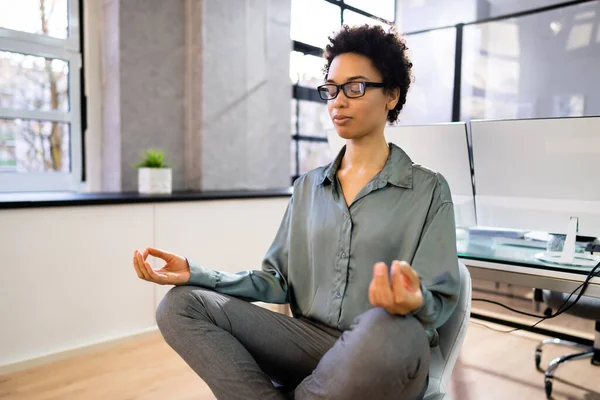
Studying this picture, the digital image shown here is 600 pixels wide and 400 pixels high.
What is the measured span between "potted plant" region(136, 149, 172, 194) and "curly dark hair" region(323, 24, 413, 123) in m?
1.69

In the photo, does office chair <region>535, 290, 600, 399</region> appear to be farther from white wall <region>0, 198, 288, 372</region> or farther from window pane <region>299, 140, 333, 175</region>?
window pane <region>299, 140, 333, 175</region>

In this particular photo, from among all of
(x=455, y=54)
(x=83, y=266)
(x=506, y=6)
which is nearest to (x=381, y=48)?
(x=83, y=266)

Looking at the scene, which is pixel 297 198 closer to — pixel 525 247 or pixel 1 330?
pixel 525 247

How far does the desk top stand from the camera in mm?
1273

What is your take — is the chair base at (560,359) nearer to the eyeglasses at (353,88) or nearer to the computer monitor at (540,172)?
the computer monitor at (540,172)

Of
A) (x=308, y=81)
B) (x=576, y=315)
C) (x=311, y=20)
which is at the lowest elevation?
(x=576, y=315)

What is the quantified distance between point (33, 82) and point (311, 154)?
2.14 meters

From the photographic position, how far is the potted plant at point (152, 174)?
103 inches

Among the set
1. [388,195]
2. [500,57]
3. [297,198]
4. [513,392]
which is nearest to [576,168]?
[388,195]

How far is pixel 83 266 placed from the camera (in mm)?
2230

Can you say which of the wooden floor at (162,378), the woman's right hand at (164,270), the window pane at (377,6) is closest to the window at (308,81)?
the window pane at (377,6)

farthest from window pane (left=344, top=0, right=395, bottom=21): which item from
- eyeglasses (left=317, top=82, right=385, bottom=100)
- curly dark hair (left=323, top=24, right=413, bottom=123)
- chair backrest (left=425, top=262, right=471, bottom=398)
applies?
chair backrest (left=425, top=262, right=471, bottom=398)

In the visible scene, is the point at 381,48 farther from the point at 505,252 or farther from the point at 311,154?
the point at 311,154

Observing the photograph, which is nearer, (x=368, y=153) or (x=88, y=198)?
(x=368, y=153)
